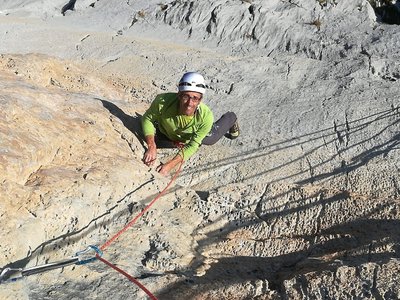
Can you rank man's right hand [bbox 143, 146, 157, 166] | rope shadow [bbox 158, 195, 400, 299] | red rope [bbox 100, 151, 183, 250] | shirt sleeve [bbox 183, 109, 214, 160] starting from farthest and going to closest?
shirt sleeve [bbox 183, 109, 214, 160] < man's right hand [bbox 143, 146, 157, 166] < red rope [bbox 100, 151, 183, 250] < rope shadow [bbox 158, 195, 400, 299]

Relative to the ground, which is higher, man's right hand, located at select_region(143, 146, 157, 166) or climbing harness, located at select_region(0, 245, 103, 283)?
climbing harness, located at select_region(0, 245, 103, 283)

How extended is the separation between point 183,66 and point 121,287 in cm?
486

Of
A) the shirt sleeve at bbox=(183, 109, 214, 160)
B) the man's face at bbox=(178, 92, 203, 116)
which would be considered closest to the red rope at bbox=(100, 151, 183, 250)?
the shirt sleeve at bbox=(183, 109, 214, 160)

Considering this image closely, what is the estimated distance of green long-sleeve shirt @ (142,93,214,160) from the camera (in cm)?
527

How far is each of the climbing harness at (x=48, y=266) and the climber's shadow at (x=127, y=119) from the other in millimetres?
2068

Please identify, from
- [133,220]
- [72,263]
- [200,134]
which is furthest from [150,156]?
[72,263]

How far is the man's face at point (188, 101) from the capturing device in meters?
4.96

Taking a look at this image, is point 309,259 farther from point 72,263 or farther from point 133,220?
point 72,263

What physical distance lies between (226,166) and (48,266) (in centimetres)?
262

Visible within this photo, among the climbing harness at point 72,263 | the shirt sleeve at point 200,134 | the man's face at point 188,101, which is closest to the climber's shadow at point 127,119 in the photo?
the shirt sleeve at point 200,134

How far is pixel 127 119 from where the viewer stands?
5.75 metres

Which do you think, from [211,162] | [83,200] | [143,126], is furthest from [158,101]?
[83,200]

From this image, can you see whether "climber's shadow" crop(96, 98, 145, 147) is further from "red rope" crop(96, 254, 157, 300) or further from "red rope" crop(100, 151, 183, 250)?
"red rope" crop(96, 254, 157, 300)

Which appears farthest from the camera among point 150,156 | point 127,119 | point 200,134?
point 127,119
